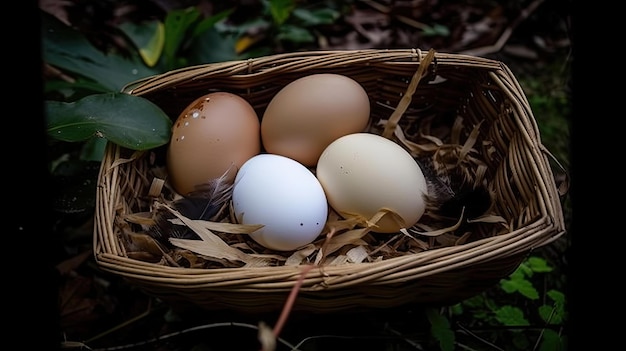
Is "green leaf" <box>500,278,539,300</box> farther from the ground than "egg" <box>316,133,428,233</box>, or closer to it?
closer to it

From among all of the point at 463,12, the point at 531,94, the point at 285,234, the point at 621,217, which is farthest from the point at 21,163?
the point at 463,12

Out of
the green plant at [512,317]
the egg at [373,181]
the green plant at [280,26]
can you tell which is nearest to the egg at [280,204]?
the egg at [373,181]

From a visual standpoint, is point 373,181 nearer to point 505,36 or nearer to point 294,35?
point 294,35

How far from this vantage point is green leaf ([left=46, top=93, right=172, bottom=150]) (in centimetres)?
100

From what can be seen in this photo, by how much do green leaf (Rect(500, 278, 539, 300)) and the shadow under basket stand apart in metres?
0.18

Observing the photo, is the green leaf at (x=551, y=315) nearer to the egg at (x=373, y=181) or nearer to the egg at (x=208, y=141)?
the egg at (x=373, y=181)

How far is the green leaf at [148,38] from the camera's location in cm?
149

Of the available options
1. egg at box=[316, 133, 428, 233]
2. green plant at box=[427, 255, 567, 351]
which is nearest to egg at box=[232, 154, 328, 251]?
egg at box=[316, 133, 428, 233]

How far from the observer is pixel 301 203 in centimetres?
95

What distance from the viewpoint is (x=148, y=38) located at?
1.53 metres

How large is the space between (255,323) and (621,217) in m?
0.59

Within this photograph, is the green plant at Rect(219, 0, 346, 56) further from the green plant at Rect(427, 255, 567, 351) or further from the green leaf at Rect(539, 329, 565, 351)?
the green leaf at Rect(539, 329, 565, 351)

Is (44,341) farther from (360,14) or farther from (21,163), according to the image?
(360,14)

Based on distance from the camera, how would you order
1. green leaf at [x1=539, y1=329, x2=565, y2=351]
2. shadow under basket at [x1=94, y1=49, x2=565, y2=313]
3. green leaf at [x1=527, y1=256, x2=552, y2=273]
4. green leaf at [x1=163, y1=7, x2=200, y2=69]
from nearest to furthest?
1. shadow under basket at [x1=94, y1=49, x2=565, y2=313]
2. green leaf at [x1=539, y1=329, x2=565, y2=351]
3. green leaf at [x1=527, y1=256, x2=552, y2=273]
4. green leaf at [x1=163, y1=7, x2=200, y2=69]
